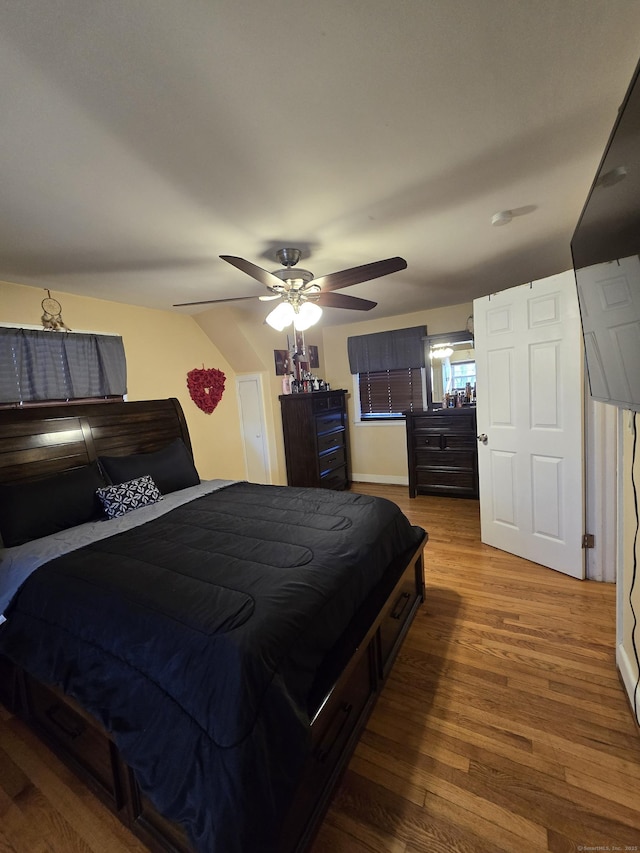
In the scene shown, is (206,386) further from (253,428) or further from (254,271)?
(254,271)

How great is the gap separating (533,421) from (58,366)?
3634 mm

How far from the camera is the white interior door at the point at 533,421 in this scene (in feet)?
7.71

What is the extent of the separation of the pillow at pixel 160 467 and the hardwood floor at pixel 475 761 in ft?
4.64

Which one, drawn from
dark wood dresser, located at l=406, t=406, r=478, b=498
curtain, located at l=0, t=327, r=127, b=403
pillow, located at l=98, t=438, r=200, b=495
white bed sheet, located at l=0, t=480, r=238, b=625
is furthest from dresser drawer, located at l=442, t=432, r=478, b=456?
curtain, located at l=0, t=327, r=127, b=403

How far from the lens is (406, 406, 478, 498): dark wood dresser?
400 cm

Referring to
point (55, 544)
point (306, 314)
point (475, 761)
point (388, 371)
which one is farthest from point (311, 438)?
point (475, 761)

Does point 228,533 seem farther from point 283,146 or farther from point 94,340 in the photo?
point 94,340

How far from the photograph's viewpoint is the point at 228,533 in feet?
6.17

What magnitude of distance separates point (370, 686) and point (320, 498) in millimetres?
1050

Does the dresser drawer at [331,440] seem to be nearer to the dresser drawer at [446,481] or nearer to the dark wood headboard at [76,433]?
the dresser drawer at [446,481]

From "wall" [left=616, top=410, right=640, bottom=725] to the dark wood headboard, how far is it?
325cm

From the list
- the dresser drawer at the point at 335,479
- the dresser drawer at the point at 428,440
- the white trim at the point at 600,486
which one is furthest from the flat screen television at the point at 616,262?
the dresser drawer at the point at 335,479

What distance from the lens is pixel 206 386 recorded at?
3.88m

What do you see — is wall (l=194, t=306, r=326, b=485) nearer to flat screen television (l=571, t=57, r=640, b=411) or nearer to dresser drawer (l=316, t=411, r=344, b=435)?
dresser drawer (l=316, t=411, r=344, b=435)
